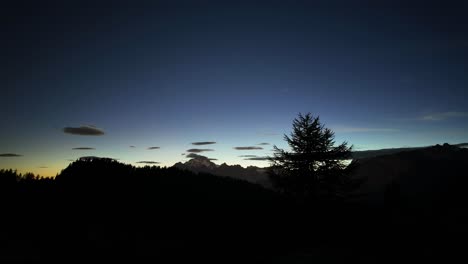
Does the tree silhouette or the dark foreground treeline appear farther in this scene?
the tree silhouette

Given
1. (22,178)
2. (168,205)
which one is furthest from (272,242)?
(22,178)

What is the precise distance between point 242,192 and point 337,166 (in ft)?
24.2

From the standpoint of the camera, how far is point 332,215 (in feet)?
56.5

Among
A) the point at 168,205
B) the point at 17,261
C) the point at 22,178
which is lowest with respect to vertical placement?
the point at 17,261

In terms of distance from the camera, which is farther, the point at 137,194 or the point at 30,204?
the point at 137,194

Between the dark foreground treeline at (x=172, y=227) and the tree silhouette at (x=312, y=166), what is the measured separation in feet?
5.43

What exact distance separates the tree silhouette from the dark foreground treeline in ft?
5.43

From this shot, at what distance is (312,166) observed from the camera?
66.8 ft

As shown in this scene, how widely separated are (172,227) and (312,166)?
467 inches

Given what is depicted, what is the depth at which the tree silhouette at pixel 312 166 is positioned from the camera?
19.8m

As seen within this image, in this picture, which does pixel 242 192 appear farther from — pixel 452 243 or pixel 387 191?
pixel 387 191

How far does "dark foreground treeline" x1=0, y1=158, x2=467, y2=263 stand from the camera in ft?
33.0

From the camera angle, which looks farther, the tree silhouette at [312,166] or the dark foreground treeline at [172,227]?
the tree silhouette at [312,166]

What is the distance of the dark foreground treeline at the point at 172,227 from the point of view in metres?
10.1
